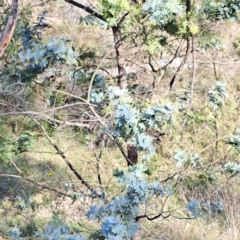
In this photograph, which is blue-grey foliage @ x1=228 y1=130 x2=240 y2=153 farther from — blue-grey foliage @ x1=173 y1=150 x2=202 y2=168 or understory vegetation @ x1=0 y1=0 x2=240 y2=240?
blue-grey foliage @ x1=173 y1=150 x2=202 y2=168

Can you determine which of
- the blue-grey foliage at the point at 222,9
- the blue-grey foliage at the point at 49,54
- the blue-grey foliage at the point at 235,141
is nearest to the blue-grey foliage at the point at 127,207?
the blue-grey foliage at the point at 235,141

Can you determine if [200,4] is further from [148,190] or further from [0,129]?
[0,129]

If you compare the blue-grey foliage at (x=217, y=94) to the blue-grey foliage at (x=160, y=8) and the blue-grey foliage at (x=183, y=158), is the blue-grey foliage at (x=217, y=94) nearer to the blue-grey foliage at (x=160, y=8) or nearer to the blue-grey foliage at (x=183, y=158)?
the blue-grey foliage at (x=183, y=158)

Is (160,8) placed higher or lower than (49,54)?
higher

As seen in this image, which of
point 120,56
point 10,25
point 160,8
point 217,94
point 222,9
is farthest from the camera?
point 120,56

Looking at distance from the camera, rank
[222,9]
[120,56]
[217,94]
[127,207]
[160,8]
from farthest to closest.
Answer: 1. [120,56]
2. [222,9]
3. [217,94]
4. [160,8]
5. [127,207]

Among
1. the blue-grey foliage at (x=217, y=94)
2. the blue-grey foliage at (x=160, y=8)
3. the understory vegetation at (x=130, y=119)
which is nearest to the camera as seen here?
the understory vegetation at (x=130, y=119)

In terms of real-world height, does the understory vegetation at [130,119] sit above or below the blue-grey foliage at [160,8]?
below

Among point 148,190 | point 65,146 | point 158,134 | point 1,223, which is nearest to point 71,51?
point 158,134

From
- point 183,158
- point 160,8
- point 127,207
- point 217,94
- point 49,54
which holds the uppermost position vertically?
point 160,8

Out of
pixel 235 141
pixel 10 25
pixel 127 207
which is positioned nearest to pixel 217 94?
pixel 235 141

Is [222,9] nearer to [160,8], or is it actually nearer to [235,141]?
[160,8]

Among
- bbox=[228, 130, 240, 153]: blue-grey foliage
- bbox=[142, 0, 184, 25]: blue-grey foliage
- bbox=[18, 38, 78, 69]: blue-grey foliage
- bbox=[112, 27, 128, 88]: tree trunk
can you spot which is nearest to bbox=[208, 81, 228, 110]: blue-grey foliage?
bbox=[228, 130, 240, 153]: blue-grey foliage

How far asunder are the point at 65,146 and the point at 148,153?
3150mm
